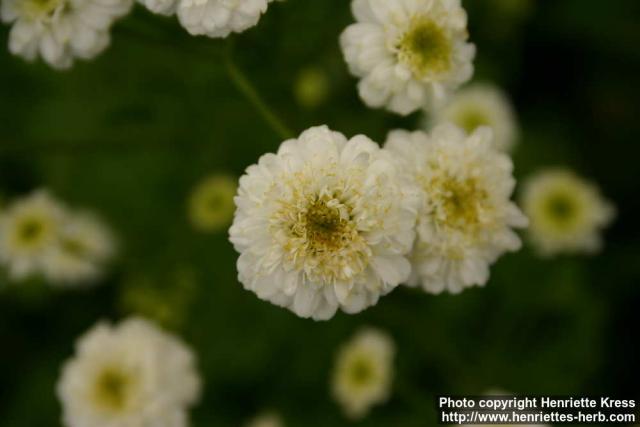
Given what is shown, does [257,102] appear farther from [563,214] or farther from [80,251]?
[563,214]

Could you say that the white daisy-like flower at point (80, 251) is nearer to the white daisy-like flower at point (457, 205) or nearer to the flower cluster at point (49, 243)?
the flower cluster at point (49, 243)

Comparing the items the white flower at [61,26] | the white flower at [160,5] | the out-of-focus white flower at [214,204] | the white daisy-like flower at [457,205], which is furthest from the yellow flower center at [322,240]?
the out-of-focus white flower at [214,204]

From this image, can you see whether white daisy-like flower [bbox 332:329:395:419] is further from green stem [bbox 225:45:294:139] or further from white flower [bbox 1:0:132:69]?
white flower [bbox 1:0:132:69]

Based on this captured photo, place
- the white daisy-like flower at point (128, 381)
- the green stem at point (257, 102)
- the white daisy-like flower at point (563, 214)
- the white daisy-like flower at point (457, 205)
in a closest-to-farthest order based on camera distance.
Result: the white daisy-like flower at point (457, 205), the green stem at point (257, 102), the white daisy-like flower at point (128, 381), the white daisy-like flower at point (563, 214)

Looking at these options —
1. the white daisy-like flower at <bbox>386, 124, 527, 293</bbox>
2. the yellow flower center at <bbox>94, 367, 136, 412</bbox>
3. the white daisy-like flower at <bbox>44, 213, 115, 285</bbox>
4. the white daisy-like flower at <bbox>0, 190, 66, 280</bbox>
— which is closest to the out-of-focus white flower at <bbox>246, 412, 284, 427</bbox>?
the yellow flower center at <bbox>94, 367, 136, 412</bbox>

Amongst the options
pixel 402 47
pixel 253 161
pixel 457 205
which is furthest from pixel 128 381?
pixel 402 47
